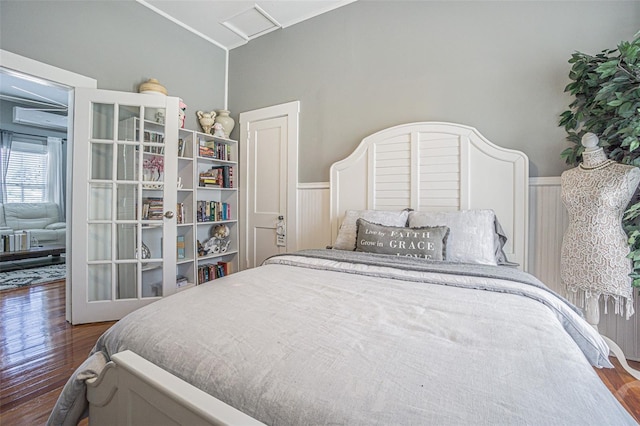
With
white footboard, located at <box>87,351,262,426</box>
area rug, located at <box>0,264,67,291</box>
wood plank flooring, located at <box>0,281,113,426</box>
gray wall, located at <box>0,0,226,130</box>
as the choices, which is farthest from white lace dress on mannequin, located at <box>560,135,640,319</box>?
area rug, located at <box>0,264,67,291</box>

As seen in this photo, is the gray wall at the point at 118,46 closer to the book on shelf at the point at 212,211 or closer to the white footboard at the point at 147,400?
the book on shelf at the point at 212,211

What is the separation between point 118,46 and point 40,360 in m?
2.58

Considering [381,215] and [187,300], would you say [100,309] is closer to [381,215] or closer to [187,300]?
[187,300]

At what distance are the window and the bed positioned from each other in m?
6.07

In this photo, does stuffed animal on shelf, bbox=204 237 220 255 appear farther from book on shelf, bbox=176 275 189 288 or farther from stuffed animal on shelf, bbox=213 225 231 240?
book on shelf, bbox=176 275 189 288

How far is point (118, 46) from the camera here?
273 centimetres

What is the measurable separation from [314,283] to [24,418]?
153cm

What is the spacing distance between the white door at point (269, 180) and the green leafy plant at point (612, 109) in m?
2.21

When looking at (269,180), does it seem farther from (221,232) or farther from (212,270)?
(212,270)

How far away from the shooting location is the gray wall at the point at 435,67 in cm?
208

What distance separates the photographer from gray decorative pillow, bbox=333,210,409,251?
2.23 metres

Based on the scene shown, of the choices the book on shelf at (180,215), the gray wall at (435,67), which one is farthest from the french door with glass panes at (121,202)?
the gray wall at (435,67)

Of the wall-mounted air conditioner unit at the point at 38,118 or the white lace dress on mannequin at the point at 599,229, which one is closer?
the white lace dress on mannequin at the point at 599,229

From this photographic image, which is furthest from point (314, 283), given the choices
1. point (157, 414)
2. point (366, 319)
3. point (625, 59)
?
point (625, 59)
